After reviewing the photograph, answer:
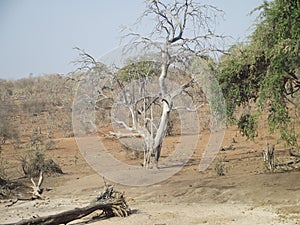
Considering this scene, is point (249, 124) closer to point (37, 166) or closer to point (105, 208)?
point (105, 208)

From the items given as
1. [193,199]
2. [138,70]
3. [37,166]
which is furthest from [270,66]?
[37,166]

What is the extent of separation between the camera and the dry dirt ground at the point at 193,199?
908 centimetres

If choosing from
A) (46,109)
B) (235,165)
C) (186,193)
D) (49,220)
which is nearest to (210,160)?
(235,165)

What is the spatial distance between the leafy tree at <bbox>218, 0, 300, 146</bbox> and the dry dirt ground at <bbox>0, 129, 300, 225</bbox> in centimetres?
165

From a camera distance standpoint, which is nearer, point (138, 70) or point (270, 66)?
point (270, 66)

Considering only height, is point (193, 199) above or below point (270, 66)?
below

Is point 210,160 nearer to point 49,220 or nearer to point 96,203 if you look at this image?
point 96,203

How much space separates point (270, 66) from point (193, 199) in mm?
4123

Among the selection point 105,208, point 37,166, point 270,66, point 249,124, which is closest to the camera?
point 105,208

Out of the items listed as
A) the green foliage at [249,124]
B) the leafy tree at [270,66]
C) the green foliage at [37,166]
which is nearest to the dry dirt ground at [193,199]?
the green foliage at [37,166]

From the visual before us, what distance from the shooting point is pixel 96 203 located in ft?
30.7

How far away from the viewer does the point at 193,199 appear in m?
11.2

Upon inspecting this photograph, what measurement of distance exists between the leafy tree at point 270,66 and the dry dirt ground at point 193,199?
1653 mm

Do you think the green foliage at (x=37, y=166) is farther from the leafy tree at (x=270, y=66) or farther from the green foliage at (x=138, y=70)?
the leafy tree at (x=270, y=66)
